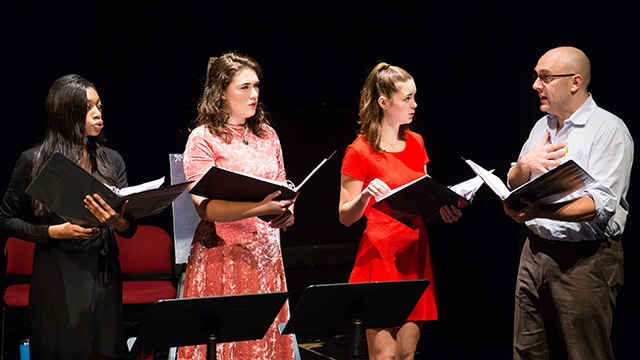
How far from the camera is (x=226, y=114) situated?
2.41m

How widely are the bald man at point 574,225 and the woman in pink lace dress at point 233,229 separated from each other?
95 cm

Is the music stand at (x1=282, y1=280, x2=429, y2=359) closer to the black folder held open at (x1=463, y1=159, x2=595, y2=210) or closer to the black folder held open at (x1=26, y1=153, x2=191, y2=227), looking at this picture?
the black folder held open at (x1=463, y1=159, x2=595, y2=210)

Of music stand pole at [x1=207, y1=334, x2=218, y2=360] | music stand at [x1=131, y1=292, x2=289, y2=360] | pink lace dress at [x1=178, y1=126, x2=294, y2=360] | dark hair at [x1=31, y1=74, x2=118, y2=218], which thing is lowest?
music stand pole at [x1=207, y1=334, x2=218, y2=360]

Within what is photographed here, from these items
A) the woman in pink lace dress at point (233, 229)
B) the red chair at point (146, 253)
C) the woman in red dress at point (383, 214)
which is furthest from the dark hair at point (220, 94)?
the red chair at point (146, 253)

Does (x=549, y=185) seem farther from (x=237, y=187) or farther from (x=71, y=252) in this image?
(x=71, y=252)

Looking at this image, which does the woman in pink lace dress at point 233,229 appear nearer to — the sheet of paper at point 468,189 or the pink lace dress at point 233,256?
the pink lace dress at point 233,256

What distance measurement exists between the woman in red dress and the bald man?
0.43 m

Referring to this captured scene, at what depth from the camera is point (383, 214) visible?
8.13 ft

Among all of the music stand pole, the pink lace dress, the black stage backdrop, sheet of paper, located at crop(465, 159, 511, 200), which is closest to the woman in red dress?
sheet of paper, located at crop(465, 159, 511, 200)

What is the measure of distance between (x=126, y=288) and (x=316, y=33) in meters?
2.49

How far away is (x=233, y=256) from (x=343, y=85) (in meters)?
2.93

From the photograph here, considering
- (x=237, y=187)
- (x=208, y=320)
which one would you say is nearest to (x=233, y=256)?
(x=237, y=187)

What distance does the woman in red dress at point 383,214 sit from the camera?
7.95 ft

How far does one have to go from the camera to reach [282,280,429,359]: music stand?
5.93ft
